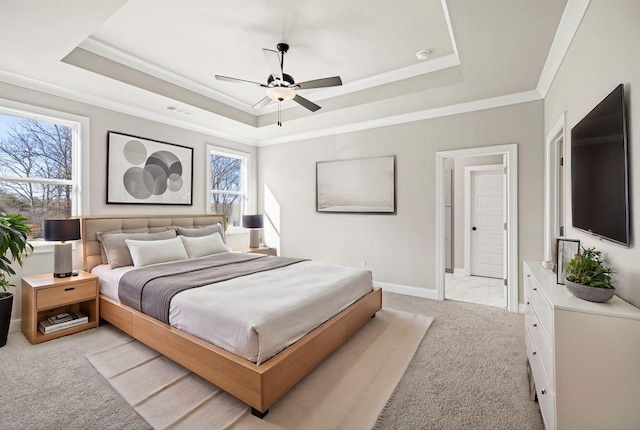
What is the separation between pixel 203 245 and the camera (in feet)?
13.8

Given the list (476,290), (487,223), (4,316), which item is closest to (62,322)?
(4,316)

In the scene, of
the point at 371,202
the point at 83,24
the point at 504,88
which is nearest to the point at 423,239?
the point at 371,202

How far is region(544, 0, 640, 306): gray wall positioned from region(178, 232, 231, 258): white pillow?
13.3ft

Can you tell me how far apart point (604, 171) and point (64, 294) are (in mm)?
4446

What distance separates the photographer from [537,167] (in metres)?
3.57

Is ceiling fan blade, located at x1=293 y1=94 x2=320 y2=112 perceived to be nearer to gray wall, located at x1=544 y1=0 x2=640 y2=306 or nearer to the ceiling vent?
the ceiling vent

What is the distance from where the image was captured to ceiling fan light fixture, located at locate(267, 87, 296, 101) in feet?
9.35

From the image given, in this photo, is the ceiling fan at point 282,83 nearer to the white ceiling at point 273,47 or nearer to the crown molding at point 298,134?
the white ceiling at point 273,47

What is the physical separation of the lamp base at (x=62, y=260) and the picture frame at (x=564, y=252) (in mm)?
4327

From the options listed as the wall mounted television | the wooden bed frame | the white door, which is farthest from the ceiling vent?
the white door

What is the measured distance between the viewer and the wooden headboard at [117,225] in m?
3.55

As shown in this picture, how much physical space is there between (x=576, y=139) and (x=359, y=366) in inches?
92.1

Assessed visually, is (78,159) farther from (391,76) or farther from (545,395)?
(545,395)

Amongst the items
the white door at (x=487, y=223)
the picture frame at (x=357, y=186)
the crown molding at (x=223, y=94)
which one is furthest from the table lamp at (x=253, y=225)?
the white door at (x=487, y=223)
